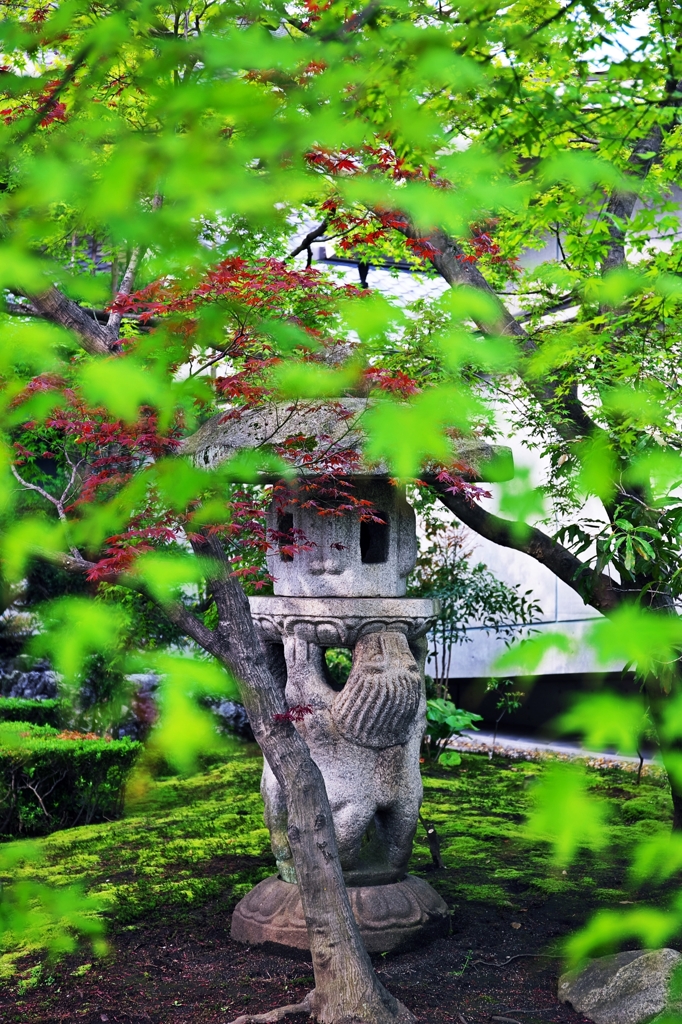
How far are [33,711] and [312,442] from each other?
5215mm

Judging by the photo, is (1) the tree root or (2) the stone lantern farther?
(2) the stone lantern

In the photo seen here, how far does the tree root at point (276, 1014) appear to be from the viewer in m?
3.53

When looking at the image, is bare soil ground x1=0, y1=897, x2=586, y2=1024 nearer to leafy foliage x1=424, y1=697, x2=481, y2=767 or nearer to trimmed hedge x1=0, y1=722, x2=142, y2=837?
trimmed hedge x1=0, y1=722, x2=142, y2=837

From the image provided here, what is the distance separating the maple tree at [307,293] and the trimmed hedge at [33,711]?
2.21 m

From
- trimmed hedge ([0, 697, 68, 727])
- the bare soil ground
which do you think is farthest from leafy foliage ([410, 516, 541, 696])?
the bare soil ground

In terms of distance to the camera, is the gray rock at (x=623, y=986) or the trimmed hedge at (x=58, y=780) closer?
the gray rock at (x=623, y=986)

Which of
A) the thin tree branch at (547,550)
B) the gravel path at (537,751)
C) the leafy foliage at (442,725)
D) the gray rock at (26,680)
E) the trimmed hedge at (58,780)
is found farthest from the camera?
the gray rock at (26,680)

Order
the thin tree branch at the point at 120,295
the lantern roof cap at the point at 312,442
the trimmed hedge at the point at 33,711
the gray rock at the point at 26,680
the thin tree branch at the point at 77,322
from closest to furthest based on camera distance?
the thin tree branch at the point at 77,322 → the thin tree branch at the point at 120,295 → the lantern roof cap at the point at 312,442 → the trimmed hedge at the point at 33,711 → the gray rock at the point at 26,680

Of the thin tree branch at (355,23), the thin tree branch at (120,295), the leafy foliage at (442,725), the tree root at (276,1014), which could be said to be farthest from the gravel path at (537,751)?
the thin tree branch at (355,23)

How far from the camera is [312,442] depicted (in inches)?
155

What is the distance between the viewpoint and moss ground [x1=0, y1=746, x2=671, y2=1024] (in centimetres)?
411

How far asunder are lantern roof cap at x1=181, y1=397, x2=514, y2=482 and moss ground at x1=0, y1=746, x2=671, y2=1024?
6.28 ft

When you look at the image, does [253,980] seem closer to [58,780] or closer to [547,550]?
[547,550]

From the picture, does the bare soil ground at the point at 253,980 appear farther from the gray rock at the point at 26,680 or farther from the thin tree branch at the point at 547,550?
the gray rock at the point at 26,680
